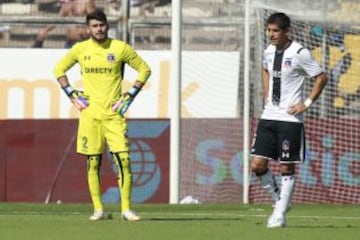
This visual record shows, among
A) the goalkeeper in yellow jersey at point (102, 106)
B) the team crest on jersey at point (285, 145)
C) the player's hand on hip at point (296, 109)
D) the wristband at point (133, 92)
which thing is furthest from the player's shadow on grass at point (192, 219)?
the player's hand on hip at point (296, 109)

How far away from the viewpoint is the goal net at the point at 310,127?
21031 mm

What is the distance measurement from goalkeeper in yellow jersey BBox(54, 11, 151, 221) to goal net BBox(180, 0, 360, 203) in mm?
7784

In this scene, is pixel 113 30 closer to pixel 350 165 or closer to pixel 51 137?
pixel 51 137

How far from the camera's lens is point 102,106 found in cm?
1304

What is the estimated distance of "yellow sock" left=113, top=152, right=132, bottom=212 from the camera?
1299 cm

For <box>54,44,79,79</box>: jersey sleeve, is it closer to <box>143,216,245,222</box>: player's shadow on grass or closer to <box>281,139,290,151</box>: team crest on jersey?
<box>143,216,245,222</box>: player's shadow on grass

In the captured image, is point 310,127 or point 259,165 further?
point 310,127

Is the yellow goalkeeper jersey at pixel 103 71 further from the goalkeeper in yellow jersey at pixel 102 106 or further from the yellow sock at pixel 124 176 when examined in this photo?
the yellow sock at pixel 124 176

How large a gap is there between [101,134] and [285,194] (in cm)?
217

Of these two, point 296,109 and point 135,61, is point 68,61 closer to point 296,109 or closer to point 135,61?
point 135,61

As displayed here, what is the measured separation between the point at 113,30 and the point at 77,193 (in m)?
3.65

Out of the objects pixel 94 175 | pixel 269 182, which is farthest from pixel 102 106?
pixel 269 182

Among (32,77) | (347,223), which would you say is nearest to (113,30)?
(32,77)

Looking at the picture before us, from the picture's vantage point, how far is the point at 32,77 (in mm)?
22469
